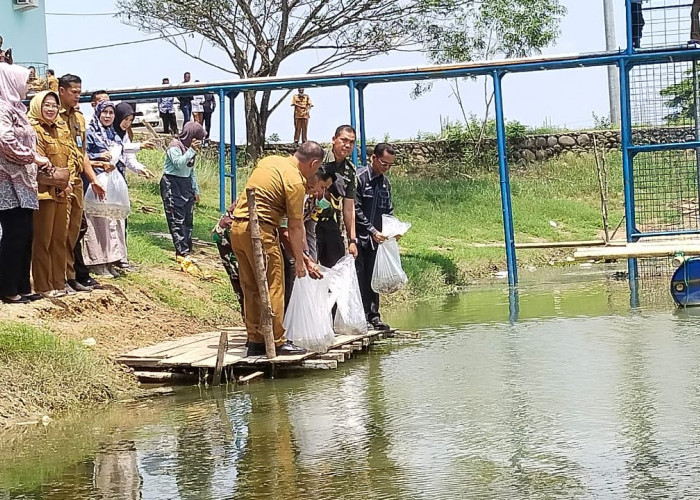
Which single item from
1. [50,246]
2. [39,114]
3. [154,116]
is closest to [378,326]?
[50,246]

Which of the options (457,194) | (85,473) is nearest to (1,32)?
(457,194)

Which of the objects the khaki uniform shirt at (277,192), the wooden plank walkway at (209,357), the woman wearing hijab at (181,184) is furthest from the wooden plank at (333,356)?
the woman wearing hijab at (181,184)

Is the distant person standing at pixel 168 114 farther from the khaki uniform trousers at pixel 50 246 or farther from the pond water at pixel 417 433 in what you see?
the pond water at pixel 417 433

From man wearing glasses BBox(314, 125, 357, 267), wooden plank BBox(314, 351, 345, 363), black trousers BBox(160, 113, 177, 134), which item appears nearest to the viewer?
wooden plank BBox(314, 351, 345, 363)

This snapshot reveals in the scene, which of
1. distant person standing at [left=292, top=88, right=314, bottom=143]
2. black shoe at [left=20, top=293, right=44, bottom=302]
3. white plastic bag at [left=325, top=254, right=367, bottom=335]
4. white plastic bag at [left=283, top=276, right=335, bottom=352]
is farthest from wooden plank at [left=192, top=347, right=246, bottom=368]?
distant person standing at [left=292, top=88, right=314, bottom=143]

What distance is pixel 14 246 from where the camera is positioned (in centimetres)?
888

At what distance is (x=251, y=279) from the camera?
28.4 ft

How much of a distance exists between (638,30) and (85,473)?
11005 millimetres

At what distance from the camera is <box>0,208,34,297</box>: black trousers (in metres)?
8.83

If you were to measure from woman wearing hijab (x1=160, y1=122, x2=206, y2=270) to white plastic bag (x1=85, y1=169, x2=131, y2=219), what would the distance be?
8.87 ft

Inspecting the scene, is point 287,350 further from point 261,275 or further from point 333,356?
point 261,275

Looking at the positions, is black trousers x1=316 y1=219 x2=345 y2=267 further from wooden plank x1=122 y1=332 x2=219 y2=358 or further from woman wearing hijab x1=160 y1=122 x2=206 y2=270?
woman wearing hijab x1=160 y1=122 x2=206 y2=270

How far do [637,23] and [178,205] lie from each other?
21.2ft

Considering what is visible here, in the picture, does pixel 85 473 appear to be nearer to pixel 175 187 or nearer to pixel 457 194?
pixel 175 187
